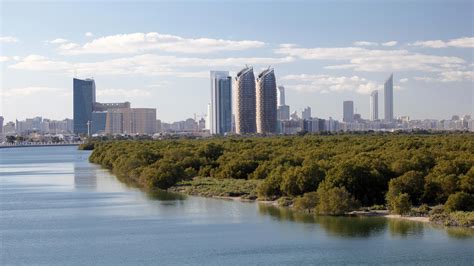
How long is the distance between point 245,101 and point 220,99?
3143 centimetres

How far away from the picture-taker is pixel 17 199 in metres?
43.7

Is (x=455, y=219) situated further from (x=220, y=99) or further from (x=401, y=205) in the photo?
(x=220, y=99)

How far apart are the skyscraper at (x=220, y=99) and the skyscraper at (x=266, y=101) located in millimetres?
27635

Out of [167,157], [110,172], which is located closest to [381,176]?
[167,157]

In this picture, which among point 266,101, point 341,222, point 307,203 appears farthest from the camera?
point 266,101

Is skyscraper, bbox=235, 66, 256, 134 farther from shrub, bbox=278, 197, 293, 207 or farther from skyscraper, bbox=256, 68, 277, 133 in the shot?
shrub, bbox=278, 197, 293, 207

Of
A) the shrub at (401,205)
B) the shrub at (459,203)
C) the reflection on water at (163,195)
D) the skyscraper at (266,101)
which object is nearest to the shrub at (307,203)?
the shrub at (401,205)

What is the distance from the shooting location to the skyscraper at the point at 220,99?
194 metres

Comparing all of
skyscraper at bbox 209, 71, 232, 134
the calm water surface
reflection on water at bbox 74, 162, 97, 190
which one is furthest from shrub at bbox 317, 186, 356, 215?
skyscraper at bbox 209, 71, 232, 134

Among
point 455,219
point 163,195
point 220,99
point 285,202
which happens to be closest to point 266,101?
point 220,99

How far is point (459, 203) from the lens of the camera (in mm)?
31719

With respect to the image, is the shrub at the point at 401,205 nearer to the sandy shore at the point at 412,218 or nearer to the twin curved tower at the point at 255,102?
the sandy shore at the point at 412,218

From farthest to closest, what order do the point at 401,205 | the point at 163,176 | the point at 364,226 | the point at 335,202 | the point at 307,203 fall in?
the point at 163,176
the point at 307,203
the point at 335,202
the point at 401,205
the point at 364,226

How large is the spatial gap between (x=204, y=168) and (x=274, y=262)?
29.7m
